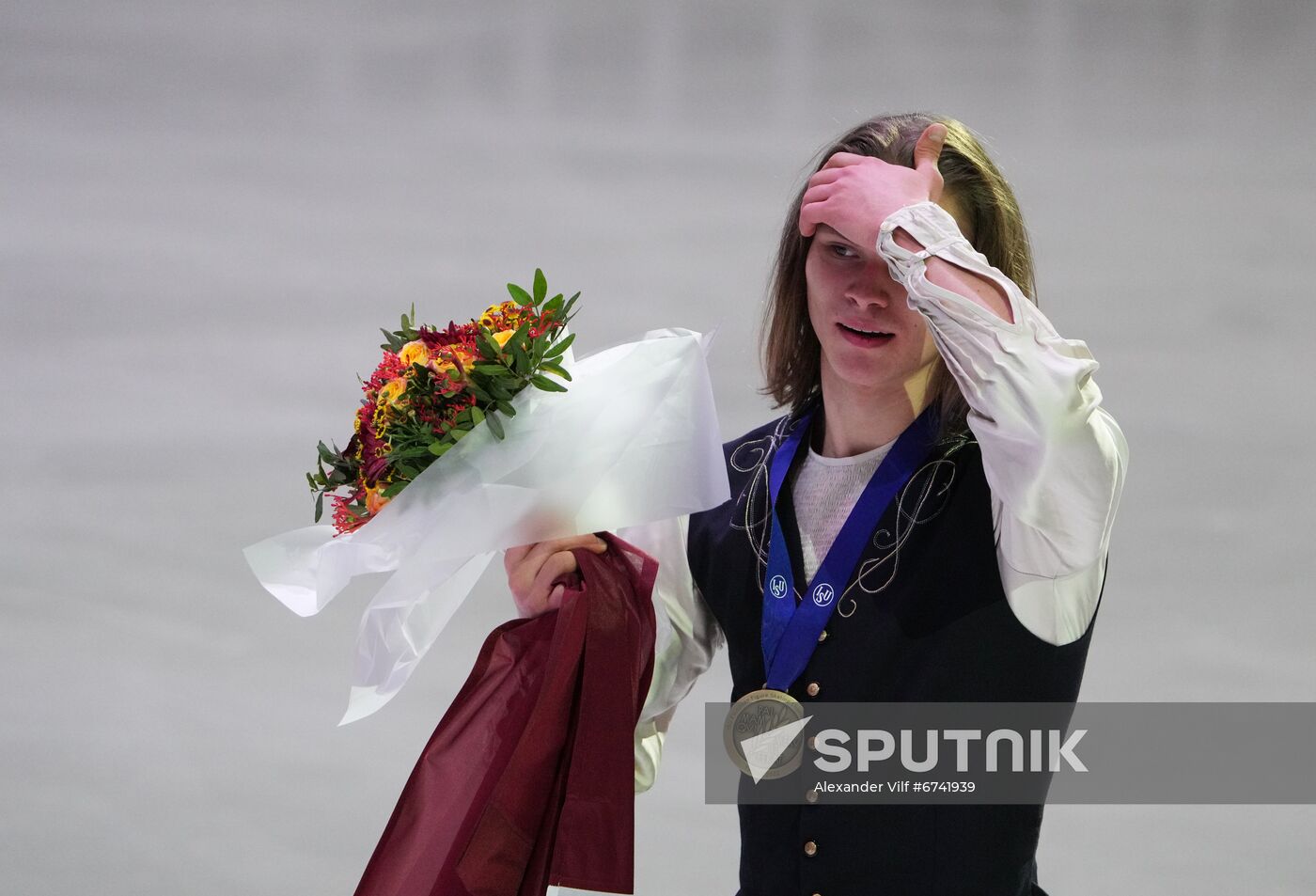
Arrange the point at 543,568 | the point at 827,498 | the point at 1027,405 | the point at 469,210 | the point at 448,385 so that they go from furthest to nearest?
the point at 469,210, the point at 827,498, the point at 543,568, the point at 448,385, the point at 1027,405

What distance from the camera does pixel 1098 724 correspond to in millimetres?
3922

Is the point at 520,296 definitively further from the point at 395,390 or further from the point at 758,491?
the point at 758,491

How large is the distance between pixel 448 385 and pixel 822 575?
524 millimetres

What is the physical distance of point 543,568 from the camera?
192cm

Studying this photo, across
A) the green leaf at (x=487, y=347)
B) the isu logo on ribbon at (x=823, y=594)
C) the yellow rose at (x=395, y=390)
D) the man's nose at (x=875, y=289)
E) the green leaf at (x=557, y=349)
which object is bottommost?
the isu logo on ribbon at (x=823, y=594)

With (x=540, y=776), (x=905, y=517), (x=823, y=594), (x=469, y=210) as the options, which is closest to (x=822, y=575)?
(x=823, y=594)

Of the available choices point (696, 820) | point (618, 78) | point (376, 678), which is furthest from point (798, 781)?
point (618, 78)

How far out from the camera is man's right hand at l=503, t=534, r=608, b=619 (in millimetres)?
1911

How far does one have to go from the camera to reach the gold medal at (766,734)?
75.8 inches

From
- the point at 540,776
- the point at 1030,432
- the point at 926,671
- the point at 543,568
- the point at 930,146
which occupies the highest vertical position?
the point at 930,146

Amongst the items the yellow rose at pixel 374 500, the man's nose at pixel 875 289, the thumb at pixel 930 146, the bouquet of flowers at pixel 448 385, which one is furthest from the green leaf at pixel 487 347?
the thumb at pixel 930 146

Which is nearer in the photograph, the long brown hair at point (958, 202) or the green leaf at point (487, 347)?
the green leaf at point (487, 347)

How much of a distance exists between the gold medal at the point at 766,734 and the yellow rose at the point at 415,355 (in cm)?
59

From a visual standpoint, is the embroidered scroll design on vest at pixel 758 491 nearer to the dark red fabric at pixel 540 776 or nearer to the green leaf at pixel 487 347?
the dark red fabric at pixel 540 776
